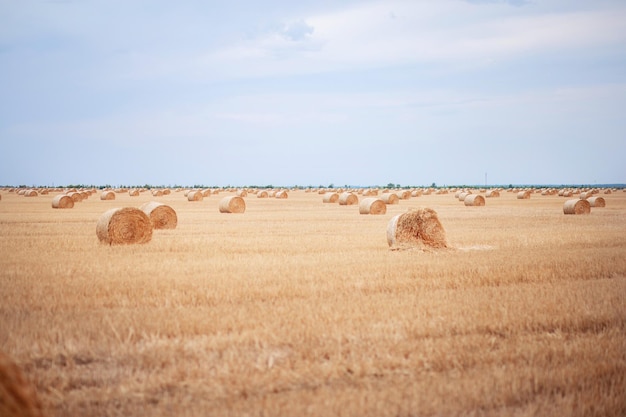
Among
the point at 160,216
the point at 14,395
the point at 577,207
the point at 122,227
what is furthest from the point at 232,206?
the point at 14,395

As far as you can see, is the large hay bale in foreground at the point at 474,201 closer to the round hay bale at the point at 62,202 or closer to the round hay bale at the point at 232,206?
the round hay bale at the point at 232,206

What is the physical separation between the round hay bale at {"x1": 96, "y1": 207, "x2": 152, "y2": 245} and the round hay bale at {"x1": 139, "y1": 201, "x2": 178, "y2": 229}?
4.50 metres

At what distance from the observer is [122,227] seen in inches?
631

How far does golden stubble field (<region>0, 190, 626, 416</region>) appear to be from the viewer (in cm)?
497

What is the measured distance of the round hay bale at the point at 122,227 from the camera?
1581cm

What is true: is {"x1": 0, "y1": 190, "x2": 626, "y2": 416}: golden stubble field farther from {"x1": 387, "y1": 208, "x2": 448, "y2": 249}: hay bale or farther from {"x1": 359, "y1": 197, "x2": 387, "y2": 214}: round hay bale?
{"x1": 359, "y1": 197, "x2": 387, "y2": 214}: round hay bale

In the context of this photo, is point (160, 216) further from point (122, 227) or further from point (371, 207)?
point (371, 207)

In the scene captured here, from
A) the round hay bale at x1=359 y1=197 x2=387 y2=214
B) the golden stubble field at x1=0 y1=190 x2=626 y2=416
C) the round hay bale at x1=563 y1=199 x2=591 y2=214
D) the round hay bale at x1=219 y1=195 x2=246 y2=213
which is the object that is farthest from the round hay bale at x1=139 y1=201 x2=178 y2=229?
the round hay bale at x1=563 y1=199 x2=591 y2=214

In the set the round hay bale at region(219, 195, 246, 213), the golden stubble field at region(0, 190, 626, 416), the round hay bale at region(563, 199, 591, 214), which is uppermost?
the round hay bale at region(219, 195, 246, 213)

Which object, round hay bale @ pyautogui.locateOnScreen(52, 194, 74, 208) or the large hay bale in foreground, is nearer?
round hay bale @ pyautogui.locateOnScreen(52, 194, 74, 208)

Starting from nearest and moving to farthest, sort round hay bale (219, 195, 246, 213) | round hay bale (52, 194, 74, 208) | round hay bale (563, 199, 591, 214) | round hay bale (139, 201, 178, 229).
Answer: round hay bale (139, 201, 178, 229)
round hay bale (563, 199, 591, 214)
round hay bale (219, 195, 246, 213)
round hay bale (52, 194, 74, 208)

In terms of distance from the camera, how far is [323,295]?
909 cm

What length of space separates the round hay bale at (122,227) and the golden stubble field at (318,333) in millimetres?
2293

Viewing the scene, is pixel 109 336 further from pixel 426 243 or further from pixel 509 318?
pixel 426 243
